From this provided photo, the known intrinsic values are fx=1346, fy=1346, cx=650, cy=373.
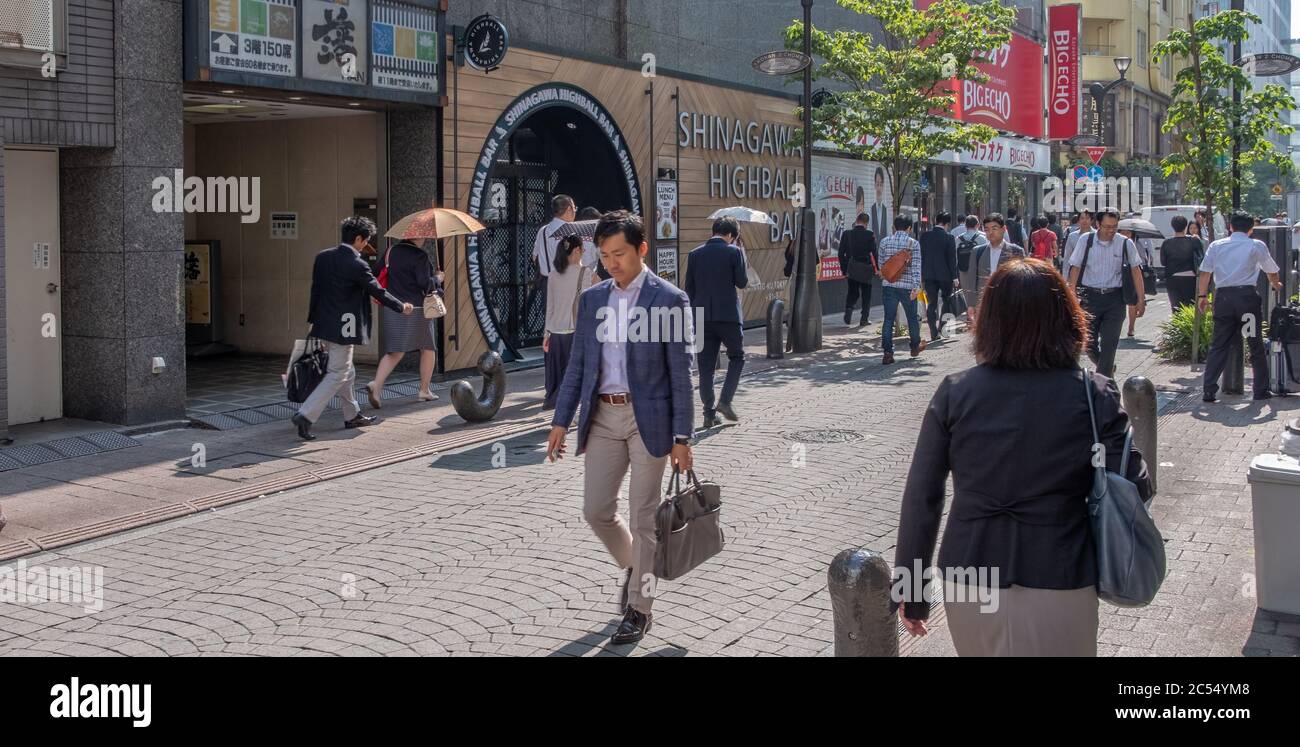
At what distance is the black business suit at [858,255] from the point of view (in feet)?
70.2

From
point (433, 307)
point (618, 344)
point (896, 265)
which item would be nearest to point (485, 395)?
point (433, 307)

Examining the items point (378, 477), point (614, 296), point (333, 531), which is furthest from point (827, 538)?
point (378, 477)

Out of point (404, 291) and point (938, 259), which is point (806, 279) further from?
point (404, 291)

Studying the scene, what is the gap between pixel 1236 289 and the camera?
41.5 feet

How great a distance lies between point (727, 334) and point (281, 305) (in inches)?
265

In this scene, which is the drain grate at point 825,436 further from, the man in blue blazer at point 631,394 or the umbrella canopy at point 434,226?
the man in blue blazer at point 631,394

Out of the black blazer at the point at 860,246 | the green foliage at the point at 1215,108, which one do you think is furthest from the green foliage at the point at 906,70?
the green foliage at the point at 1215,108

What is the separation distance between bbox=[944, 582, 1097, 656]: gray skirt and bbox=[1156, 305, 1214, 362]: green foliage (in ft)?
43.3

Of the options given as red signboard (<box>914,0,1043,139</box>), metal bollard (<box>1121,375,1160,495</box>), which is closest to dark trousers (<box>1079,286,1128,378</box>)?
metal bollard (<box>1121,375,1160,495</box>)

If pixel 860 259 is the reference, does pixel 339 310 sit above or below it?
below

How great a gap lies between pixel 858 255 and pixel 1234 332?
915cm

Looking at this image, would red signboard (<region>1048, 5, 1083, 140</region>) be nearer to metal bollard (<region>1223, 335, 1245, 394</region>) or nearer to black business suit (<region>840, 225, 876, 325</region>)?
black business suit (<region>840, 225, 876, 325</region>)

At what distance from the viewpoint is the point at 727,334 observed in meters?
11.6
